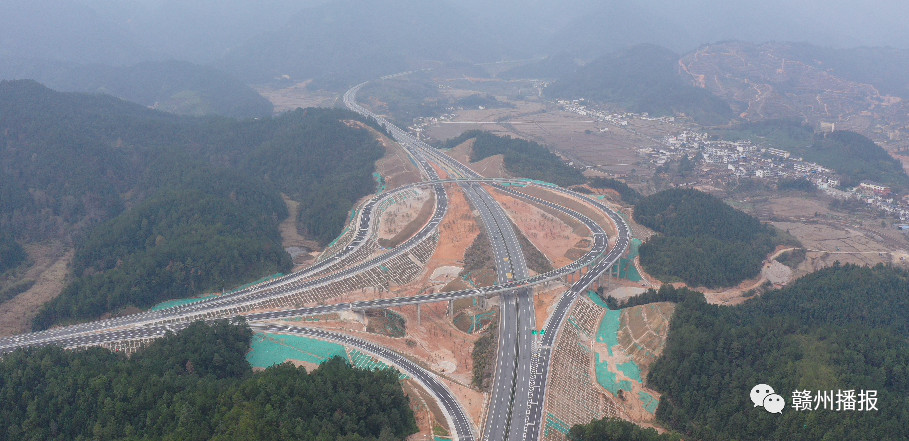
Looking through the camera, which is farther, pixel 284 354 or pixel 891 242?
pixel 891 242

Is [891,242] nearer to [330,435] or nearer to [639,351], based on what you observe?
[639,351]

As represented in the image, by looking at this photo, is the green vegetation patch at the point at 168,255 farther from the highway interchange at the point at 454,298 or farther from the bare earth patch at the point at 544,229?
the bare earth patch at the point at 544,229

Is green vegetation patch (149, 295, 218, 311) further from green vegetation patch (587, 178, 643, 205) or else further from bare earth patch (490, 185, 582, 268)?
green vegetation patch (587, 178, 643, 205)

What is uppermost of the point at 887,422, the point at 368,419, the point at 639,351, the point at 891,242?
the point at 368,419

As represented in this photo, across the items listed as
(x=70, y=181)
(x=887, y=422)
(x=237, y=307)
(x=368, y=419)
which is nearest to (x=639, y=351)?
(x=887, y=422)
